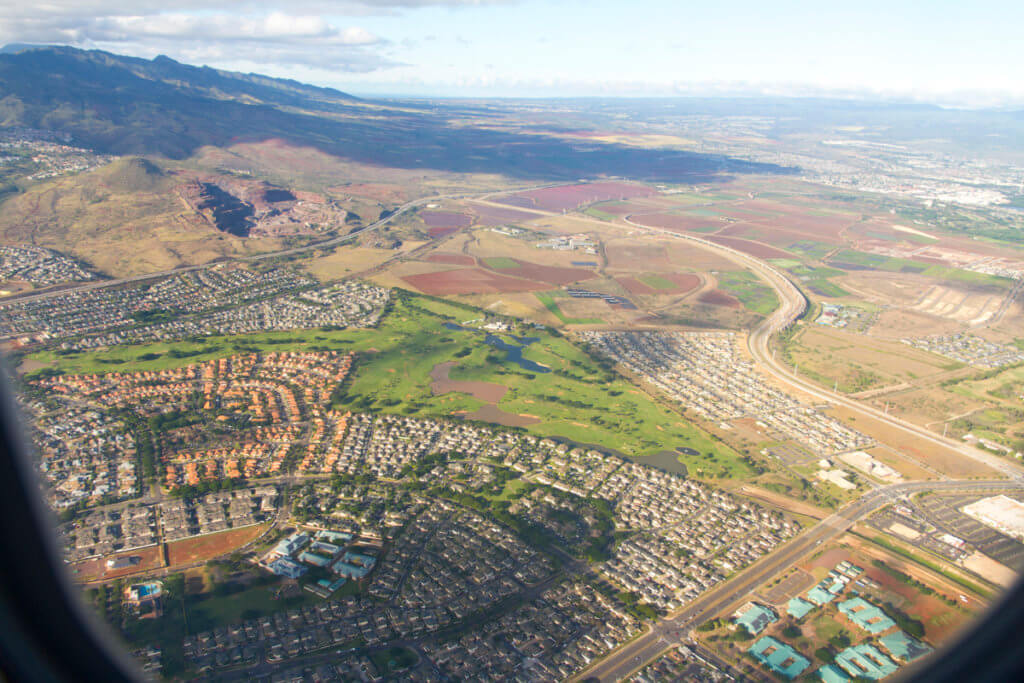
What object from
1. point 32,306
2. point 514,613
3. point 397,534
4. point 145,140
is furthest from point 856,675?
point 145,140

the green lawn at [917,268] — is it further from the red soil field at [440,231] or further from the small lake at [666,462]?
the small lake at [666,462]

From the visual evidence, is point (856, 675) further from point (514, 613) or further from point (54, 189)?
point (54, 189)

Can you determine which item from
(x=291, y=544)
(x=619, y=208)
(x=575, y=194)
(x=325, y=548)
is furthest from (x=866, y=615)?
(x=575, y=194)

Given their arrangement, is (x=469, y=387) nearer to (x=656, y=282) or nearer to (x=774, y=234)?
(x=656, y=282)

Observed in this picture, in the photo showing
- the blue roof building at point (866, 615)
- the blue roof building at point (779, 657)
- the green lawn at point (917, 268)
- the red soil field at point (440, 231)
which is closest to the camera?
the blue roof building at point (779, 657)

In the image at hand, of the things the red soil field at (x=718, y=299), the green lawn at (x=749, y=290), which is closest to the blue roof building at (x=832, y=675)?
the green lawn at (x=749, y=290)

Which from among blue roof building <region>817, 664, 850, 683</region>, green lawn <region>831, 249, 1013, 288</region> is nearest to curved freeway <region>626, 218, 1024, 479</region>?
green lawn <region>831, 249, 1013, 288</region>
